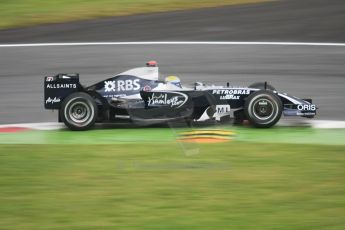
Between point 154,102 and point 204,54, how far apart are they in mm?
6090

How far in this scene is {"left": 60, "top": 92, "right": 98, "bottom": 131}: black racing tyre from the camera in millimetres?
11430

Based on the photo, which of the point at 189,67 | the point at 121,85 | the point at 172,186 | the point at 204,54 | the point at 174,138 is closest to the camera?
the point at 172,186

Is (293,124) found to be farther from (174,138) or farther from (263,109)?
(174,138)

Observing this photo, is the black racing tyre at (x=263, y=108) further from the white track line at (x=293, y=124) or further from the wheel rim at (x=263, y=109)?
the white track line at (x=293, y=124)

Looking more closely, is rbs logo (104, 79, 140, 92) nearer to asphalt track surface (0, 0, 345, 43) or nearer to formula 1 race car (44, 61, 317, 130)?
formula 1 race car (44, 61, 317, 130)

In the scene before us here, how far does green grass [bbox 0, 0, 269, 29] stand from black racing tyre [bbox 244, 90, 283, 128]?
9.97 meters

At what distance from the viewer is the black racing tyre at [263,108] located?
11.4 metres

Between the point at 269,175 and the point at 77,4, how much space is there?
13.8 m

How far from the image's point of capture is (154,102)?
11531 millimetres

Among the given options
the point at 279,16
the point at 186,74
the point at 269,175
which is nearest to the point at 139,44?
the point at 186,74

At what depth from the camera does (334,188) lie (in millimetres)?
8609

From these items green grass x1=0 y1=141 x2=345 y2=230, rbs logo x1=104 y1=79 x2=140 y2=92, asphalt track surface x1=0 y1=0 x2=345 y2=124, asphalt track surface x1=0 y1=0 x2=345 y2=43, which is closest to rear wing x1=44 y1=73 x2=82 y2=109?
rbs logo x1=104 y1=79 x2=140 y2=92

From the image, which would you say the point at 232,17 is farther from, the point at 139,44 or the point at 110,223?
the point at 110,223

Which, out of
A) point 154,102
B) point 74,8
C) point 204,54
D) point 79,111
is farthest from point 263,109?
point 74,8
